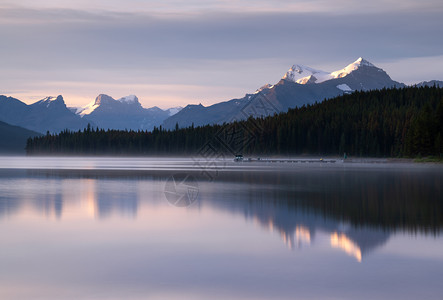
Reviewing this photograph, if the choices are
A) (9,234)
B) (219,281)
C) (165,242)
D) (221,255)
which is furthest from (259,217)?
(219,281)

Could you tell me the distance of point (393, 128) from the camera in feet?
600

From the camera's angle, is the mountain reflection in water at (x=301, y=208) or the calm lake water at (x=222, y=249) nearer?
the calm lake water at (x=222, y=249)

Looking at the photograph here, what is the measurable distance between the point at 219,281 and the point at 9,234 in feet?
37.2

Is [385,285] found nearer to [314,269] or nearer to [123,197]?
[314,269]

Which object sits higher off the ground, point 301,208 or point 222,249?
point 301,208

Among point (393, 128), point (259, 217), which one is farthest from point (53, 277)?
point (393, 128)

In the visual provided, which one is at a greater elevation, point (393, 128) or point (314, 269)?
point (393, 128)

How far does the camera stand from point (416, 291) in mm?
12891

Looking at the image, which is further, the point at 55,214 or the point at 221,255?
the point at 55,214

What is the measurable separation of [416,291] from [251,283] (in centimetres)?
390

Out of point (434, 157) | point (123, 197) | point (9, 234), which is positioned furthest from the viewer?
point (434, 157)

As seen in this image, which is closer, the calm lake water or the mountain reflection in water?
the calm lake water

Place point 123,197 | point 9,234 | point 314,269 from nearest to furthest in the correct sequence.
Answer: point 314,269, point 9,234, point 123,197

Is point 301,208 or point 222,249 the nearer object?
point 222,249
